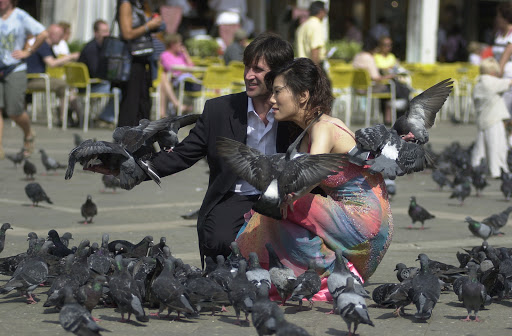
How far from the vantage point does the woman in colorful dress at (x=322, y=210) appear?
596 centimetres

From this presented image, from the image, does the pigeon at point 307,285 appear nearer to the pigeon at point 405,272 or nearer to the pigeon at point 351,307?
the pigeon at point 351,307

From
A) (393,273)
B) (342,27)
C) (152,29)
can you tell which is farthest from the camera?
(342,27)

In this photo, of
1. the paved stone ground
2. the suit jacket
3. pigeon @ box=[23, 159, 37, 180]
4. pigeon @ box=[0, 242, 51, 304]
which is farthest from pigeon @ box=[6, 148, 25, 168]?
pigeon @ box=[0, 242, 51, 304]

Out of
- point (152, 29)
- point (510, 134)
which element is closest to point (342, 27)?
point (510, 134)

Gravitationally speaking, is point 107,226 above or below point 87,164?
below

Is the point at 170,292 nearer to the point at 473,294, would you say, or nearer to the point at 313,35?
the point at 473,294

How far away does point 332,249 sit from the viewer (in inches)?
238

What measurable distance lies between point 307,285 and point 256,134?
1306mm

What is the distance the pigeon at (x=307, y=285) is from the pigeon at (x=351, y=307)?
406mm

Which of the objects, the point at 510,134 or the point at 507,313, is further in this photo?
the point at 510,134

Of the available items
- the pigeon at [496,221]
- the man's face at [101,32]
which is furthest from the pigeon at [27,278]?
the man's face at [101,32]

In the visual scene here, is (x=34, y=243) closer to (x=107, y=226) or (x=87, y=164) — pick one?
(x=87, y=164)

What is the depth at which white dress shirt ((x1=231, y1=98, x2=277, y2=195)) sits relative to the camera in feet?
21.2

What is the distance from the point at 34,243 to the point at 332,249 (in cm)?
193
